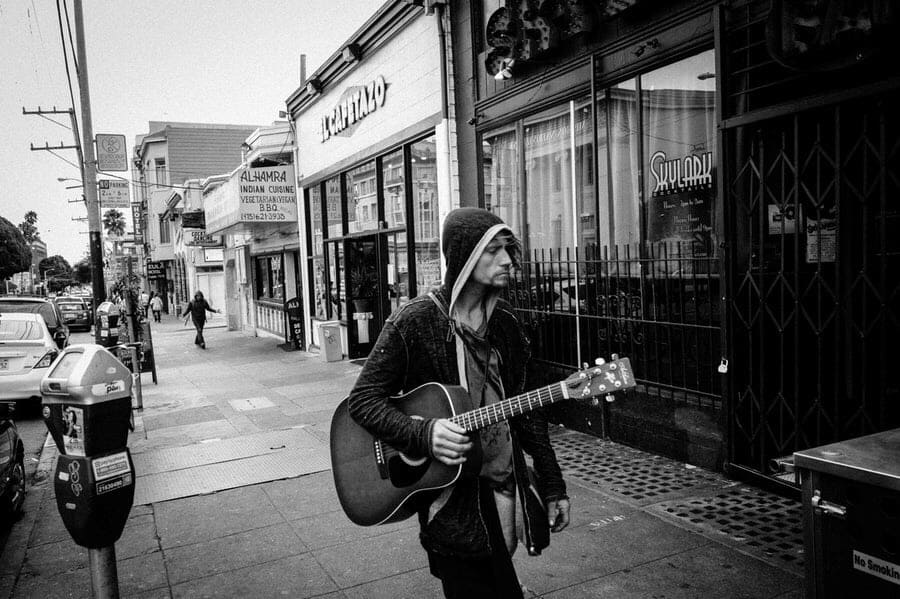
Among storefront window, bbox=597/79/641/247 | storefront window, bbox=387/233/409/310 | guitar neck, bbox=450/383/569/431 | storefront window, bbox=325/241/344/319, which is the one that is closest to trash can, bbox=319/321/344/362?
storefront window, bbox=325/241/344/319

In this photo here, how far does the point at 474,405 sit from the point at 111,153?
16198mm

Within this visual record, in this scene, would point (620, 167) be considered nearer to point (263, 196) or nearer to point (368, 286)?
point (368, 286)

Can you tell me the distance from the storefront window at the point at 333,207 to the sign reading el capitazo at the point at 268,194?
2.02 metres

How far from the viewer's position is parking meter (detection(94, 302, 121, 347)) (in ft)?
34.4

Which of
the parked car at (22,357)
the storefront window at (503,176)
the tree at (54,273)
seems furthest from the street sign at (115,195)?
the tree at (54,273)

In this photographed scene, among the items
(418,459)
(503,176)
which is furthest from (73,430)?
(503,176)

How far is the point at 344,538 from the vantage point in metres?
4.76

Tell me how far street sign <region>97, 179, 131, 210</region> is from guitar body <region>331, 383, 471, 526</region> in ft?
53.7

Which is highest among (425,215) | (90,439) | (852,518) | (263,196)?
(263,196)

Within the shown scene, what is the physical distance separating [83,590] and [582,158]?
5.73 metres

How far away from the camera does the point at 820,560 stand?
7.22 feet

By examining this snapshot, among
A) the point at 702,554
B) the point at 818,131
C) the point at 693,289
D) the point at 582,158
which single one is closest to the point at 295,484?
the point at 702,554

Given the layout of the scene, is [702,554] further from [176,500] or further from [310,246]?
[310,246]

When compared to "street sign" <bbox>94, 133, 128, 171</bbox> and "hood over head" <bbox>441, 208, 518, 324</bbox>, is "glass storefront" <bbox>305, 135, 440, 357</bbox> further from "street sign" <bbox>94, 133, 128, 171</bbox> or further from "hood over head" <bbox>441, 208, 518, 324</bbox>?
"hood over head" <bbox>441, 208, 518, 324</bbox>
